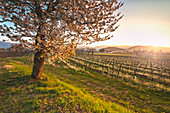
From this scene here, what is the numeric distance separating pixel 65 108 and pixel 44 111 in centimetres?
98

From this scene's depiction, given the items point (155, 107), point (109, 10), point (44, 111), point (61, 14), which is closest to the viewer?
point (44, 111)

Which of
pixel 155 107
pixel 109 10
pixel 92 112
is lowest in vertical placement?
pixel 155 107

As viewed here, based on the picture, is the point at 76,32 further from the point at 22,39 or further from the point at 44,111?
the point at 44,111

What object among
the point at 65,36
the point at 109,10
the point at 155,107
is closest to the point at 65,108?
the point at 65,36

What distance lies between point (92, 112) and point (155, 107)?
308 inches

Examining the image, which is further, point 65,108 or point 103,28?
point 103,28

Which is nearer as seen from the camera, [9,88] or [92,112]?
[92,112]

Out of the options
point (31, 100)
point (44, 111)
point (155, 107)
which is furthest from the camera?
point (155, 107)

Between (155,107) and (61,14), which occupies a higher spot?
(61,14)

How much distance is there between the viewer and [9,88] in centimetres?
602

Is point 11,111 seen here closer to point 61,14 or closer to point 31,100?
point 31,100

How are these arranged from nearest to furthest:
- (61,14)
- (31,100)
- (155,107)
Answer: (31,100), (61,14), (155,107)

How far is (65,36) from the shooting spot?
20.4 ft

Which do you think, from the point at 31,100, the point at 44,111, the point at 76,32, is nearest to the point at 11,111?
the point at 31,100
